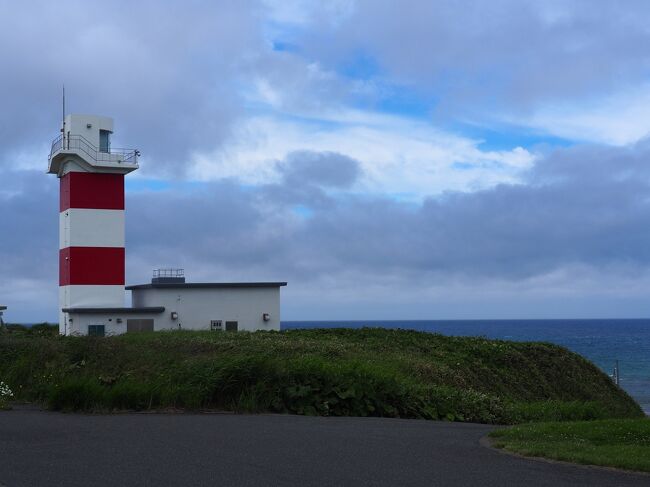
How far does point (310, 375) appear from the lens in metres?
13.7

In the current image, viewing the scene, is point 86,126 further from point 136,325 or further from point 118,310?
point 136,325

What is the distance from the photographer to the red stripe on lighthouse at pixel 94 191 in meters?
31.0

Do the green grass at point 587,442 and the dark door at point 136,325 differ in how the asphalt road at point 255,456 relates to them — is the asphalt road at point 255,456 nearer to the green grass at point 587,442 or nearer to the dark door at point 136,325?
the green grass at point 587,442

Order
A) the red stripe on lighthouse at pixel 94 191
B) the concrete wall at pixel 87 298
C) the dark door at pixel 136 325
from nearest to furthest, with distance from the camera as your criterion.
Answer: the concrete wall at pixel 87 298 → the red stripe on lighthouse at pixel 94 191 → the dark door at pixel 136 325

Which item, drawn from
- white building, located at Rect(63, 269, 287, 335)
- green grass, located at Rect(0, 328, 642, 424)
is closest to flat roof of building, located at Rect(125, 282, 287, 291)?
white building, located at Rect(63, 269, 287, 335)

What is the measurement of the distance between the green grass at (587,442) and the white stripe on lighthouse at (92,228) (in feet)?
75.2

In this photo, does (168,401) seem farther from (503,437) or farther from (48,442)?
(503,437)

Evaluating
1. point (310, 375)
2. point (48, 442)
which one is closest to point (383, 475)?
point (48, 442)

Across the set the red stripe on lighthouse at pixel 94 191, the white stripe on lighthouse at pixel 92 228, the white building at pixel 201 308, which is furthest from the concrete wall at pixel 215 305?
the red stripe on lighthouse at pixel 94 191

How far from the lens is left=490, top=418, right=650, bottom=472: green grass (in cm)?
856

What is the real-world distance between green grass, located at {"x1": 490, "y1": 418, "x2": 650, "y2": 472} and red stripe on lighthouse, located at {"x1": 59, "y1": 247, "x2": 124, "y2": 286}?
2269 centimetres

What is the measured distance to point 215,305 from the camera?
3244 centimetres

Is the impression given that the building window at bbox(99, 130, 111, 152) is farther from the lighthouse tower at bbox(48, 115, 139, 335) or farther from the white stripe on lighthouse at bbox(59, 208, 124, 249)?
the white stripe on lighthouse at bbox(59, 208, 124, 249)

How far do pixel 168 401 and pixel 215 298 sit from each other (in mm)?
19656
